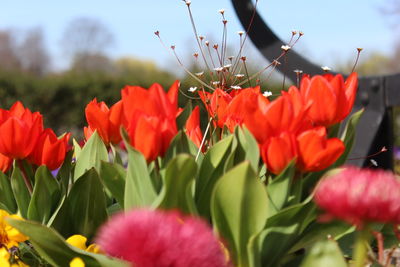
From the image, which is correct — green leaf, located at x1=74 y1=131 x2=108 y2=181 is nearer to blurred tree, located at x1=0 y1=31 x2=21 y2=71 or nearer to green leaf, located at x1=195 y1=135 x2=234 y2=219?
green leaf, located at x1=195 y1=135 x2=234 y2=219

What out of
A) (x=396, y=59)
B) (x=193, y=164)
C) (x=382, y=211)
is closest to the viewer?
(x=382, y=211)

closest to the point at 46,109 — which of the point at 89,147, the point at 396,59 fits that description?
the point at 89,147

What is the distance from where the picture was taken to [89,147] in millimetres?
1300

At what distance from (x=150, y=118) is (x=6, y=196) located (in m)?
0.55

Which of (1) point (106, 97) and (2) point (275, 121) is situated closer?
(2) point (275, 121)

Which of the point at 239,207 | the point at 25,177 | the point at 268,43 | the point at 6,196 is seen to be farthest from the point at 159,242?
the point at 268,43

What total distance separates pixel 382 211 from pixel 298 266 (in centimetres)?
42

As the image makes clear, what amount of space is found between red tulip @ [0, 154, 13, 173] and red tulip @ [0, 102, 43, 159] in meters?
0.14

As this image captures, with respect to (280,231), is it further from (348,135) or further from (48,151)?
(48,151)

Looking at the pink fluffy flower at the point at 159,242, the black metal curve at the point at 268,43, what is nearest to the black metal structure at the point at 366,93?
the black metal curve at the point at 268,43

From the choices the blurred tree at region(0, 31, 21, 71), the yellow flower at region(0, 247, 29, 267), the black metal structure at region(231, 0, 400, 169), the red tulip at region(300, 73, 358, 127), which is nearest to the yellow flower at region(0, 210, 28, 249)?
the yellow flower at region(0, 247, 29, 267)

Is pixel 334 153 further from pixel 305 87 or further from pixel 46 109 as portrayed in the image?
pixel 46 109

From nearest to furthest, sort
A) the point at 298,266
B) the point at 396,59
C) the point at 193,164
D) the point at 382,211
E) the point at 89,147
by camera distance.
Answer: the point at 382,211, the point at 193,164, the point at 298,266, the point at 89,147, the point at 396,59

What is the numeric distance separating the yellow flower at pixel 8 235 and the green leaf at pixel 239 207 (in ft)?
1.34
